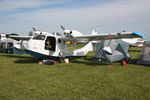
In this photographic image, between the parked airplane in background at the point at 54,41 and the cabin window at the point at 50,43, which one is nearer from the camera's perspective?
the parked airplane in background at the point at 54,41

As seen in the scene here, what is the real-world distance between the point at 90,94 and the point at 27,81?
306 centimetres

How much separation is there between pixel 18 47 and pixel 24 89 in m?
10.7

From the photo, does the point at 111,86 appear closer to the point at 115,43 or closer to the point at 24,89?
the point at 24,89

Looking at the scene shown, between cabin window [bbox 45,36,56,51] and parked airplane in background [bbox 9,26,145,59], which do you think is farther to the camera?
cabin window [bbox 45,36,56,51]

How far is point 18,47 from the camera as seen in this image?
1550 cm

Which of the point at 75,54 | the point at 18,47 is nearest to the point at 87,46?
the point at 75,54

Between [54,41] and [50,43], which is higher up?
[54,41]

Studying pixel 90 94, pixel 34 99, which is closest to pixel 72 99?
pixel 90 94

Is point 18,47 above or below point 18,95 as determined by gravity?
above

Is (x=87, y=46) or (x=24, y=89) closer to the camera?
(x=24, y=89)

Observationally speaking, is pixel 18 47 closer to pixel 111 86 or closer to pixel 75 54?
pixel 75 54

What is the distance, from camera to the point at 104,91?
17.6 feet

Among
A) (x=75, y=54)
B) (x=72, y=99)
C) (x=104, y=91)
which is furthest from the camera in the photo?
(x=75, y=54)

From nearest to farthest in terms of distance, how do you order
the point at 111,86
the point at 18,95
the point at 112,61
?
1. the point at 18,95
2. the point at 111,86
3. the point at 112,61
